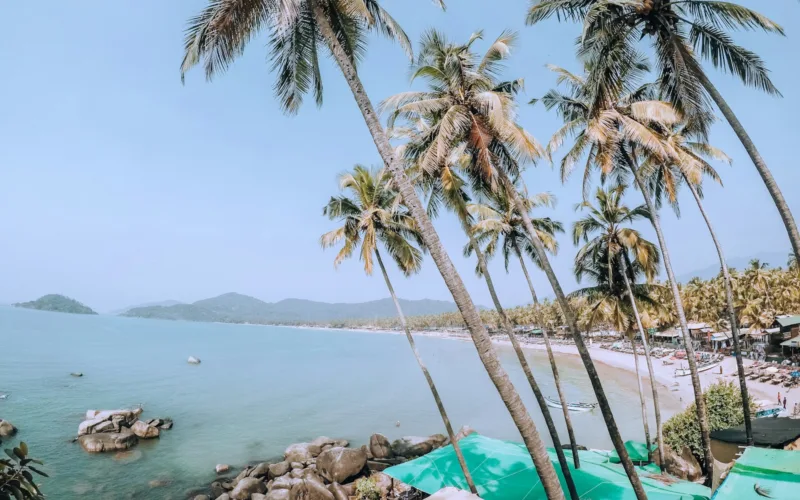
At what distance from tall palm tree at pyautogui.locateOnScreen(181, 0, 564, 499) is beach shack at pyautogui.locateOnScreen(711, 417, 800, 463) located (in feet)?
34.9

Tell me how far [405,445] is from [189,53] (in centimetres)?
1915

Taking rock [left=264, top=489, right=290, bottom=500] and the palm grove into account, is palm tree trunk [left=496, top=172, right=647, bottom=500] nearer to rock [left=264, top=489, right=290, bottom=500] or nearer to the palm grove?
the palm grove

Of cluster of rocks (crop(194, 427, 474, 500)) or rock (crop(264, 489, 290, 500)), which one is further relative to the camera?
rock (crop(264, 489, 290, 500))

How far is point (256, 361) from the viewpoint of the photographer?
7506 cm

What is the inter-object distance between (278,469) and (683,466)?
55.4 feet

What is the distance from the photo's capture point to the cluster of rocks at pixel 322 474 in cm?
1476

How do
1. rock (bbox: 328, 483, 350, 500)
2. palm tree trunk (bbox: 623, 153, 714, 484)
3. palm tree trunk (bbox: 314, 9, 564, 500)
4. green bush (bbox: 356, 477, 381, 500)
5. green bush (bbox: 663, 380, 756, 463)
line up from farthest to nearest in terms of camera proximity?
green bush (bbox: 663, 380, 756, 463)
rock (bbox: 328, 483, 350, 500)
green bush (bbox: 356, 477, 381, 500)
palm tree trunk (bbox: 623, 153, 714, 484)
palm tree trunk (bbox: 314, 9, 564, 500)

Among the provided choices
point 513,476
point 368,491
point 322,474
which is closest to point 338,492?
point 368,491

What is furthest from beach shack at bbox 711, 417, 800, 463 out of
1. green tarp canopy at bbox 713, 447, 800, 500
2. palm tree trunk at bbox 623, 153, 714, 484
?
green tarp canopy at bbox 713, 447, 800, 500

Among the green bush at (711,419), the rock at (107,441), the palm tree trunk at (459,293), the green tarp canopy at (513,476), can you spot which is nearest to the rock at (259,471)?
the rock at (107,441)

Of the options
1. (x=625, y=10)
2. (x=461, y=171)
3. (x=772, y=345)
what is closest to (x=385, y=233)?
(x=461, y=171)

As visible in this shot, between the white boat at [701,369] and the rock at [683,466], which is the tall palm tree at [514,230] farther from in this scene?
the white boat at [701,369]

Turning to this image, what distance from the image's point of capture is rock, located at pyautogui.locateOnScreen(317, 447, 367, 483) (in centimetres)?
1678

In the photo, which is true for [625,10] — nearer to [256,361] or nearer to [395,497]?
[395,497]
